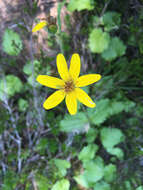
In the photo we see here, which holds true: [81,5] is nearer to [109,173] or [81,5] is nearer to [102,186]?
[109,173]

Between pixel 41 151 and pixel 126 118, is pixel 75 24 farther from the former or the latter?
pixel 41 151

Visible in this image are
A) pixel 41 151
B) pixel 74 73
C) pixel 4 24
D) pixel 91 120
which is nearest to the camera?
pixel 74 73

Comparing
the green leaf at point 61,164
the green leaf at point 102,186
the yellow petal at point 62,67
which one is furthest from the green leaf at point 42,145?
the yellow petal at point 62,67

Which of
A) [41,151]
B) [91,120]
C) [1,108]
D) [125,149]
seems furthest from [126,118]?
[1,108]

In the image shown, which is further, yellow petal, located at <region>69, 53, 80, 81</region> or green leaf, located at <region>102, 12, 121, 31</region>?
green leaf, located at <region>102, 12, 121, 31</region>

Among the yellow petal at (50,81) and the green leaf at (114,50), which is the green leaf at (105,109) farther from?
the yellow petal at (50,81)

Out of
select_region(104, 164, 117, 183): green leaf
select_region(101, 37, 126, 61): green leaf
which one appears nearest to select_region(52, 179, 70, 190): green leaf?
select_region(104, 164, 117, 183): green leaf

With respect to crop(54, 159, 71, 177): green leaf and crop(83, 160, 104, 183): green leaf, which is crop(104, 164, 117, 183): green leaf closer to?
crop(83, 160, 104, 183): green leaf
